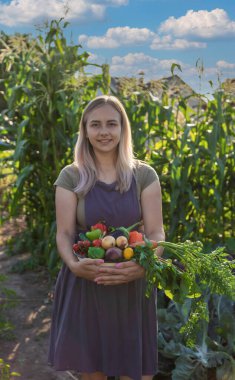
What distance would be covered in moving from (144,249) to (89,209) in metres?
0.31

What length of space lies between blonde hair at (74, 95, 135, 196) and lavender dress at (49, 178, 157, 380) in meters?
0.03

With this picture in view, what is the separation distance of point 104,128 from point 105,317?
68cm

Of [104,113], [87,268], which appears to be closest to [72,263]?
[87,268]

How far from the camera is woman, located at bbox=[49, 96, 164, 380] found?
2.02 m

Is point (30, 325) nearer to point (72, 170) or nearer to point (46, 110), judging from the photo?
point (46, 110)

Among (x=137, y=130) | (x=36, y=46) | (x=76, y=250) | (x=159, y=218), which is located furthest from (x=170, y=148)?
(x=76, y=250)

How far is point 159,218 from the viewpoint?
81.3 inches

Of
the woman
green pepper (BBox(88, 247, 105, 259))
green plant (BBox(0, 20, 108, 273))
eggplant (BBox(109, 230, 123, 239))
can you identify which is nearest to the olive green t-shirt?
the woman

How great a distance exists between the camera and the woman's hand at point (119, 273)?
1.84 m

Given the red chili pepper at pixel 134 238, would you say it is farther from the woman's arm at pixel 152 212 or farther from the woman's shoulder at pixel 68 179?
the woman's shoulder at pixel 68 179

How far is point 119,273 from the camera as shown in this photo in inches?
73.0

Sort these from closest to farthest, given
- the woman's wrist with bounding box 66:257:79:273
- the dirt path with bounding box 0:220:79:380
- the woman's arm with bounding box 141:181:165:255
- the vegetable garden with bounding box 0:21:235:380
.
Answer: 1. the woman's wrist with bounding box 66:257:79:273
2. the woman's arm with bounding box 141:181:165:255
3. the dirt path with bounding box 0:220:79:380
4. the vegetable garden with bounding box 0:21:235:380

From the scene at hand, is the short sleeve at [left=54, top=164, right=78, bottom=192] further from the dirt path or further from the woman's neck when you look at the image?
the dirt path

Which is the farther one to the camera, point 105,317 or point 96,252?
point 105,317
